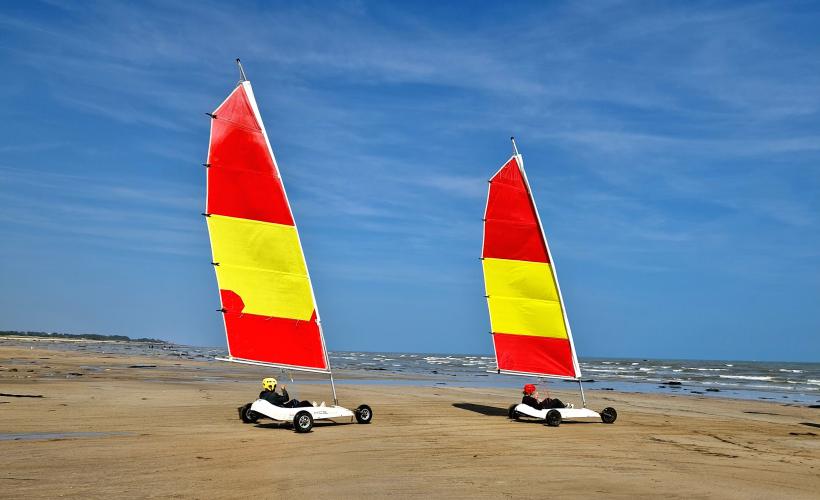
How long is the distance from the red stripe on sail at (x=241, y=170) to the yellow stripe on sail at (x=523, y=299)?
7.03m

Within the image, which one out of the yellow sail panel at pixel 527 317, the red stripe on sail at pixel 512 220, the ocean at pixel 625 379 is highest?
the red stripe on sail at pixel 512 220

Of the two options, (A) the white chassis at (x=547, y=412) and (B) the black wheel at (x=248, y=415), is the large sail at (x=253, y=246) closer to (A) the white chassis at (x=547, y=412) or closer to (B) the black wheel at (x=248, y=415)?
(B) the black wheel at (x=248, y=415)

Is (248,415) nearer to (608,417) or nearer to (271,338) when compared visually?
(271,338)

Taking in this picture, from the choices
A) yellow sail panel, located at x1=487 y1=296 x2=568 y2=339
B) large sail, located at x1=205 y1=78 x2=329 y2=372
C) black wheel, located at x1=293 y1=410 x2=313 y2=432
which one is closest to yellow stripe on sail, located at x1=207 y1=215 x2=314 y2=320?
large sail, located at x1=205 y1=78 x2=329 y2=372

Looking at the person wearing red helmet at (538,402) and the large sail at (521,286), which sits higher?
the large sail at (521,286)

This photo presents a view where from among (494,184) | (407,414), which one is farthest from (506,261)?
(407,414)

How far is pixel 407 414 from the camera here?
20.4 metres

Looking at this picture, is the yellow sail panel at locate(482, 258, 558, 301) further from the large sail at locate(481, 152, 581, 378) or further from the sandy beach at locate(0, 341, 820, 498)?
the sandy beach at locate(0, 341, 820, 498)

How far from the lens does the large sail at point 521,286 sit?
2108 centimetres

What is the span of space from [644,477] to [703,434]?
7.61m

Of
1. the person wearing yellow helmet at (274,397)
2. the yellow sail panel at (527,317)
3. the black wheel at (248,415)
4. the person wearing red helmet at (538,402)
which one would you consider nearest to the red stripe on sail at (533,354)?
the yellow sail panel at (527,317)

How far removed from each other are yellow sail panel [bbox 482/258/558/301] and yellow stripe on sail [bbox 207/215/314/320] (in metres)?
6.34

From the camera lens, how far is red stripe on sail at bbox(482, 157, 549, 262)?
2111cm

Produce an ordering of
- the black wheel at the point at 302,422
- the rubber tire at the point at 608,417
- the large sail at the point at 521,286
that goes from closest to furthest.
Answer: the black wheel at the point at 302,422 < the rubber tire at the point at 608,417 < the large sail at the point at 521,286
